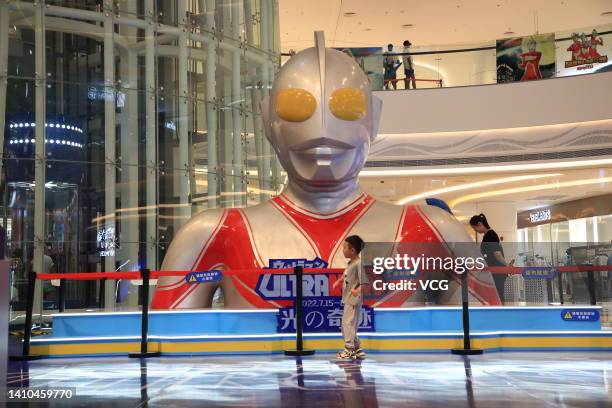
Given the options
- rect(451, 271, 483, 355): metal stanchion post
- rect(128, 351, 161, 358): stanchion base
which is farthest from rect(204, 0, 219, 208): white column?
rect(451, 271, 483, 355): metal stanchion post

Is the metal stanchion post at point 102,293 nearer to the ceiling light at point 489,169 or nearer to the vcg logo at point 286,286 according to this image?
the vcg logo at point 286,286

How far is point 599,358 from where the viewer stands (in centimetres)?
729

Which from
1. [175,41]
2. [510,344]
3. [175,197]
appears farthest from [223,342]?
[175,41]

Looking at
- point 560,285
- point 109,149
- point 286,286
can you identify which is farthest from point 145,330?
point 109,149

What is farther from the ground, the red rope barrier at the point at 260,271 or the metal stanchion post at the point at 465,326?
the red rope barrier at the point at 260,271

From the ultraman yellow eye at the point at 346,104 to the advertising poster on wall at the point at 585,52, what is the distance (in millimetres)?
13242

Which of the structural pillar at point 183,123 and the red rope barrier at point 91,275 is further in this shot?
the structural pillar at point 183,123

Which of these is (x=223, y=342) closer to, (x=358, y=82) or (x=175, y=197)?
(x=358, y=82)

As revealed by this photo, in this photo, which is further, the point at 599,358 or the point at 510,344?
the point at 510,344

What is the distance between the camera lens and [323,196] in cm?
830

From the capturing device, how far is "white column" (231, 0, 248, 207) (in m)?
14.2

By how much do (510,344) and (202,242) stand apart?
2.83 m

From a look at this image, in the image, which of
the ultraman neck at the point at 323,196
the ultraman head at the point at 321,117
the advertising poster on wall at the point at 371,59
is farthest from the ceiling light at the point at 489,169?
the ultraman head at the point at 321,117

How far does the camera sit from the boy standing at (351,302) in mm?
7148
